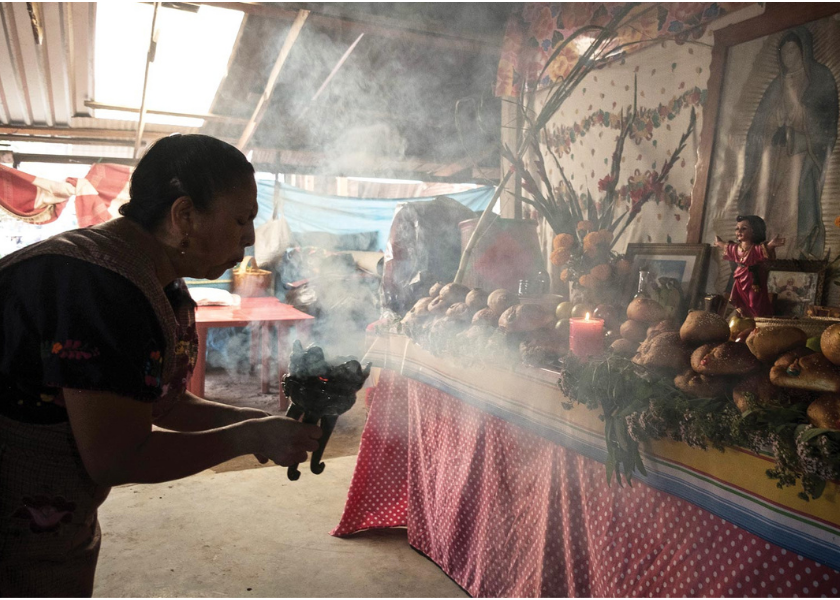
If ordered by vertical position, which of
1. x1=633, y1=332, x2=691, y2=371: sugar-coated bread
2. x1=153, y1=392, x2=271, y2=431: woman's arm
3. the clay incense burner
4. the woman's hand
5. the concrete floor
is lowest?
the concrete floor

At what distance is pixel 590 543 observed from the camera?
1995 millimetres

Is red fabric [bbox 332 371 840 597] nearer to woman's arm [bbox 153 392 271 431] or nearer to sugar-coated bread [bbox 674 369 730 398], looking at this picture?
sugar-coated bread [bbox 674 369 730 398]

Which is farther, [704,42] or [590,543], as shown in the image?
[704,42]

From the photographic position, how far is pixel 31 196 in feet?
28.5

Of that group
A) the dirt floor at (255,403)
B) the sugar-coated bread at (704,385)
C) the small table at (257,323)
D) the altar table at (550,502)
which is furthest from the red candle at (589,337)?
the small table at (257,323)

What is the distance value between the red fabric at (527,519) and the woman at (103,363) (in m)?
1.12

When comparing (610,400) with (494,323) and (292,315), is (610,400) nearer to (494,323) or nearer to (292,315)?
(494,323)

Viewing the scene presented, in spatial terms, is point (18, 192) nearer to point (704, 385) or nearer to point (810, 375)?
point (704, 385)

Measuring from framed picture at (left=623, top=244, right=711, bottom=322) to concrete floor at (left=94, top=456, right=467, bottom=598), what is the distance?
1.73 metres

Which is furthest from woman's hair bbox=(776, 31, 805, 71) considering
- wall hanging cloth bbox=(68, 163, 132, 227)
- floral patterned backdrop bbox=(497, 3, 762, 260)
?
wall hanging cloth bbox=(68, 163, 132, 227)

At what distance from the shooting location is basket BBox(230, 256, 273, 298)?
823 centimetres

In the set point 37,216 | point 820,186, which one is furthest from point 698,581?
point 37,216

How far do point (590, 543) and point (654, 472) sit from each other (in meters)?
0.49

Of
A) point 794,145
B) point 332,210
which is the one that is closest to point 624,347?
point 794,145
